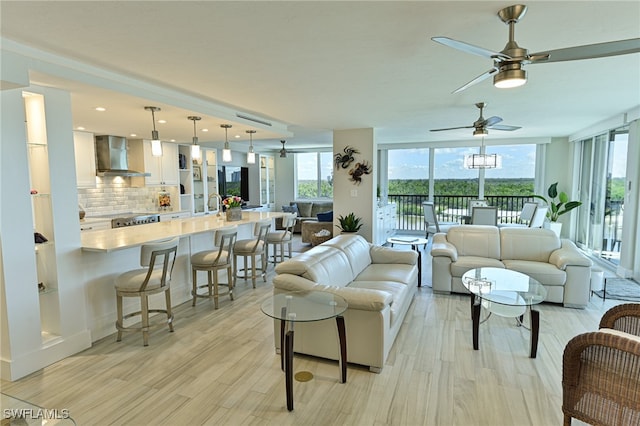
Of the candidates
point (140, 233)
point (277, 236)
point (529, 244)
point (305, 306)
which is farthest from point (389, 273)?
point (140, 233)

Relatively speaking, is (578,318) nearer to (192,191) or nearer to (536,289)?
(536,289)

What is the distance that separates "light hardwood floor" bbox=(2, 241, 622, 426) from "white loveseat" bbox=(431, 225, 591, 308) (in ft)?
1.55

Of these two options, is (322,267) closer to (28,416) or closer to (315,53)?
(315,53)

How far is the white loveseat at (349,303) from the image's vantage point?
8.79ft

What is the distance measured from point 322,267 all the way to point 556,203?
7619 mm

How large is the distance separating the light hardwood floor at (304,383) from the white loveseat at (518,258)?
1.55 ft

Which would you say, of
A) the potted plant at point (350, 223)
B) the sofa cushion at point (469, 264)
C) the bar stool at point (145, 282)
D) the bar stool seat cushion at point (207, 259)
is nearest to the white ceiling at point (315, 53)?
the bar stool at point (145, 282)

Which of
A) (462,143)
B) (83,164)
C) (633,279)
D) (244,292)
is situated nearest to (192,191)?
(83,164)

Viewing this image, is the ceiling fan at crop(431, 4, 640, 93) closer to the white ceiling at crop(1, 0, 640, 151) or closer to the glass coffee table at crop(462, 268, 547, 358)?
the white ceiling at crop(1, 0, 640, 151)

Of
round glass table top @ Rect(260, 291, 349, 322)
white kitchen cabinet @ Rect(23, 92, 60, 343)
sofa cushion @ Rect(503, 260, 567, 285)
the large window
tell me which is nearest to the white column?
sofa cushion @ Rect(503, 260, 567, 285)

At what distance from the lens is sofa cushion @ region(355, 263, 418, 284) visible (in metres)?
3.73

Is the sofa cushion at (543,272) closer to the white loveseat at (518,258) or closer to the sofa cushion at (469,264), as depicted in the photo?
the white loveseat at (518,258)

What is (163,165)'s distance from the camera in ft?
22.0

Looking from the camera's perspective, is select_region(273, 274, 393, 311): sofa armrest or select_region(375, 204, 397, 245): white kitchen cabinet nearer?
select_region(273, 274, 393, 311): sofa armrest
